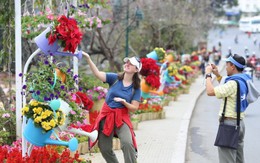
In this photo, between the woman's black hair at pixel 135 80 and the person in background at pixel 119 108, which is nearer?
the person in background at pixel 119 108

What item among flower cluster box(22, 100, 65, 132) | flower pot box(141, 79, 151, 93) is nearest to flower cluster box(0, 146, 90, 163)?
flower cluster box(22, 100, 65, 132)

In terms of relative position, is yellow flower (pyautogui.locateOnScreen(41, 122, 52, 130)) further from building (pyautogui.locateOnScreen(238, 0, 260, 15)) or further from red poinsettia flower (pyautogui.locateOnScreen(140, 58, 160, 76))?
building (pyautogui.locateOnScreen(238, 0, 260, 15))

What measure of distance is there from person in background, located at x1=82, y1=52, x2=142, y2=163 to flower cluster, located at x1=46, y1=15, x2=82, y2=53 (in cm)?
58

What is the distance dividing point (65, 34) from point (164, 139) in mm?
5380

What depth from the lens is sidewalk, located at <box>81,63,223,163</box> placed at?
9200 millimetres

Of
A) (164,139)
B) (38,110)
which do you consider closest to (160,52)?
(164,139)

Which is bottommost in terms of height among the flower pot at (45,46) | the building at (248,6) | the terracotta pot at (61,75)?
the building at (248,6)

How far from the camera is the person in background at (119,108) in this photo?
7012 millimetres

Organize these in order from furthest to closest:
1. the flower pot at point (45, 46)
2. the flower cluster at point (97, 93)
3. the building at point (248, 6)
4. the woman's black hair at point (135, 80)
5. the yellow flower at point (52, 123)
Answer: the building at point (248, 6)
the flower cluster at point (97, 93)
the woman's black hair at point (135, 80)
the flower pot at point (45, 46)
the yellow flower at point (52, 123)

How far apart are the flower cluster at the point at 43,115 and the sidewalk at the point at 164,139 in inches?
105

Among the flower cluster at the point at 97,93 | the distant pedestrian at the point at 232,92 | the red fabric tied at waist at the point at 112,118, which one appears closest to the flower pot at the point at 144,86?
the flower cluster at the point at 97,93

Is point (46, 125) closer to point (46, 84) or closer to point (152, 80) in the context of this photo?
point (46, 84)

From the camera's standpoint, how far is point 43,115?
20.2 ft

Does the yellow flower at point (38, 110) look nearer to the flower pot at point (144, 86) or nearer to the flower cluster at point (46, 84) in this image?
the flower cluster at point (46, 84)
